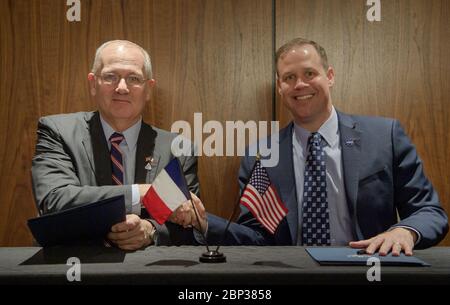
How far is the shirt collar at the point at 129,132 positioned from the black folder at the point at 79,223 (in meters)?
0.78

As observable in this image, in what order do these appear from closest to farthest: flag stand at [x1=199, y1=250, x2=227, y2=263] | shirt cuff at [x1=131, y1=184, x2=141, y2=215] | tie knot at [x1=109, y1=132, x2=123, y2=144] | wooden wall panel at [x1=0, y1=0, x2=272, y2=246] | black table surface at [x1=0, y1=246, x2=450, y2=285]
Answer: black table surface at [x1=0, y1=246, x2=450, y2=285] → flag stand at [x1=199, y1=250, x2=227, y2=263] → shirt cuff at [x1=131, y1=184, x2=141, y2=215] → tie knot at [x1=109, y1=132, x2=123, y2=144] → wooden wall panel at [x1=0, y1=0, x2=272, y2=246]

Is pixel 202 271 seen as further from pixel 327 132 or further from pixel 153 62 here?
pixel 153 62

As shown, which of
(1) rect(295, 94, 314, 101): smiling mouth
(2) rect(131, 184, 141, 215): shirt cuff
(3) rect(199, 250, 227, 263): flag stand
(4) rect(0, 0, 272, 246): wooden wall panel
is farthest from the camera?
A: (4) rect(0, 0, 272, 246): wooden wall panel

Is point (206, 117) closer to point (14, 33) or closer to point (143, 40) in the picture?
point (143, 40)

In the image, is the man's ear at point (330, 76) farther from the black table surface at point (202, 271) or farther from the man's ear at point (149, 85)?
the black table surface at point (202, 271)

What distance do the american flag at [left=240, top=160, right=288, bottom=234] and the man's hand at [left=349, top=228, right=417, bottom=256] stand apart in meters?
0.26

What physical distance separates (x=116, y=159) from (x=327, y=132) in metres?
0.96

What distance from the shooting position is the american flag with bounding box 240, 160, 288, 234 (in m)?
1.74

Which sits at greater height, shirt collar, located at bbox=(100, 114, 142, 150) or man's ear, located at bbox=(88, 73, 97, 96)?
A: man's ear, located at bbox=(88, 73, 97, 96)

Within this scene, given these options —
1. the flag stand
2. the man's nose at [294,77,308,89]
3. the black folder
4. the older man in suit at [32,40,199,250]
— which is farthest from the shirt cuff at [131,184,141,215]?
the man's nose at [294,77,308,89]

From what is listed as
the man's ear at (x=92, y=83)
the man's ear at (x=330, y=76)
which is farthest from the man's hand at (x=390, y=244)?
the man's ear at (x=92, y=83)

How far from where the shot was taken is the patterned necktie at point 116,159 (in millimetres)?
2379

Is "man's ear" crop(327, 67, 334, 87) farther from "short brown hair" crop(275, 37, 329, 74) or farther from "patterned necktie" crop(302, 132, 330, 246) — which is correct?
"patterned necktie" crop(302, 132, 330, 246)
